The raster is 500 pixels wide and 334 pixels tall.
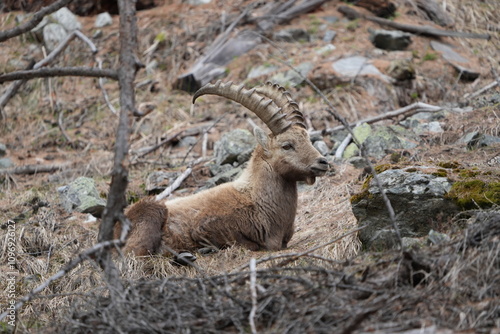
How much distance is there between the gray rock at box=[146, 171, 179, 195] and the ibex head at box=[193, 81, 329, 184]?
3248mm

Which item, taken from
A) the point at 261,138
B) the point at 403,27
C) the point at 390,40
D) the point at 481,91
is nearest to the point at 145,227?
the point at 261,138

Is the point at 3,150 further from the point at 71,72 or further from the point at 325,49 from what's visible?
the point at 71,72

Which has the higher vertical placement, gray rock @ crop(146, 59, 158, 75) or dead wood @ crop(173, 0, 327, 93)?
dead wood @ crop(173, 0, 327, 93)

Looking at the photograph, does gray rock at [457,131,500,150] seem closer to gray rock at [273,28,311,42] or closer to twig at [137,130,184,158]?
twig at [137,130,184,158]

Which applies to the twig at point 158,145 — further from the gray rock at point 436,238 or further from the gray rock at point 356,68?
the gray rock at point 436,238

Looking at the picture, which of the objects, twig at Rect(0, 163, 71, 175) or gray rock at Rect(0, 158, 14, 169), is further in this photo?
gray rock at Rect(0, 158, 14, 169)

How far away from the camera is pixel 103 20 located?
18.0 m

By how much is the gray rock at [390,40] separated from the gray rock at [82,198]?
8742 mm

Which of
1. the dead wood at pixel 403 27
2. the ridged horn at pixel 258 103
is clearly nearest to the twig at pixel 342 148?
the ridged horn at pixel 258 103

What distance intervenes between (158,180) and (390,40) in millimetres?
7729

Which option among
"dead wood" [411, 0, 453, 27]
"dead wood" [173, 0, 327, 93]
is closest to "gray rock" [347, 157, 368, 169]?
"dead wood" [173, 0, 327, 93]

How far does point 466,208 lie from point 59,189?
267 inches

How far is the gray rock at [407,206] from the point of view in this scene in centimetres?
584

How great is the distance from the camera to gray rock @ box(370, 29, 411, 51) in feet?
50.3
